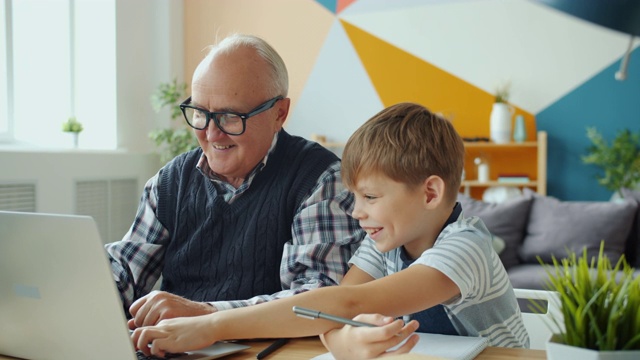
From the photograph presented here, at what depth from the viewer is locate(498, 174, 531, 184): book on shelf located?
17.5ft

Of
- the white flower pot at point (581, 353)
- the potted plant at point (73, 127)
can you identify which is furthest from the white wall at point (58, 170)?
the white flower pot at point (581, 353)

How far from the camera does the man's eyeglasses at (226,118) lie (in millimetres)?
1636

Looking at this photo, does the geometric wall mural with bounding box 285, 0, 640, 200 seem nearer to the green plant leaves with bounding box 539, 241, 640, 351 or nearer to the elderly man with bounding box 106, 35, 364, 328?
the elderly man with bounding box 106, 35, 364, 328

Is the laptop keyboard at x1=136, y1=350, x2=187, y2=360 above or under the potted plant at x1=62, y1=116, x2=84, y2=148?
above

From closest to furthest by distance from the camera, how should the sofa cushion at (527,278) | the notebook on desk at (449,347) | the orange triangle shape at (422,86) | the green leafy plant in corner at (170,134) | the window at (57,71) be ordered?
the notebook on desk at (449,347) < the sofa cushion at (527,278) < the window at (57,71) < the green leafy plant in corner at (170,134) < the orange triangle shape at (422,86)

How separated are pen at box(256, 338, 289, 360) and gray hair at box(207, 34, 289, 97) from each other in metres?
0.69

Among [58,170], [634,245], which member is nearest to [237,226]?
[58,170]

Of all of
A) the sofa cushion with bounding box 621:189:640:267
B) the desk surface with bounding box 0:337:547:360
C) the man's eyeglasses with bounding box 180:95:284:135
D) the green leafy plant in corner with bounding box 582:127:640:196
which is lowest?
the sofa cushion with bounding box 621:189:640:267

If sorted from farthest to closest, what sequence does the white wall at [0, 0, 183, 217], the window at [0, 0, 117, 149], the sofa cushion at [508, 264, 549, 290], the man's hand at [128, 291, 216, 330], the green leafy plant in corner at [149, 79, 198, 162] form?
the green leafy plant in corner at [149, 79, 198, 162]
the window at [0, 0, 117, 149]
the white wall at [0, 0, 183, 217]
the sofa cushion at [508, 264, 549, 290]
the man's hand at [128, 291, 216, 330]

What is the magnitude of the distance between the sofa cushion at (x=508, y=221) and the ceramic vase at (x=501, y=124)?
0.99 meters

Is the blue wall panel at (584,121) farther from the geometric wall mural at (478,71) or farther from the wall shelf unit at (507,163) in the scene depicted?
the wall shelf unit at (507,163)

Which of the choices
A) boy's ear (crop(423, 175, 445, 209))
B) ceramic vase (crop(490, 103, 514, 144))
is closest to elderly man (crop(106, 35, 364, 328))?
boy's ear (crop(423, 175, 445, 209))

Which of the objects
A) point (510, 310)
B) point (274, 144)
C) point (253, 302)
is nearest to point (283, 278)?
point (253, 302)

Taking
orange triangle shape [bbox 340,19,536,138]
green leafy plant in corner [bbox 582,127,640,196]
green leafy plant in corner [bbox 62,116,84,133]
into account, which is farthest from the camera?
orange triangle shape [bbox 340,19,536,138]
